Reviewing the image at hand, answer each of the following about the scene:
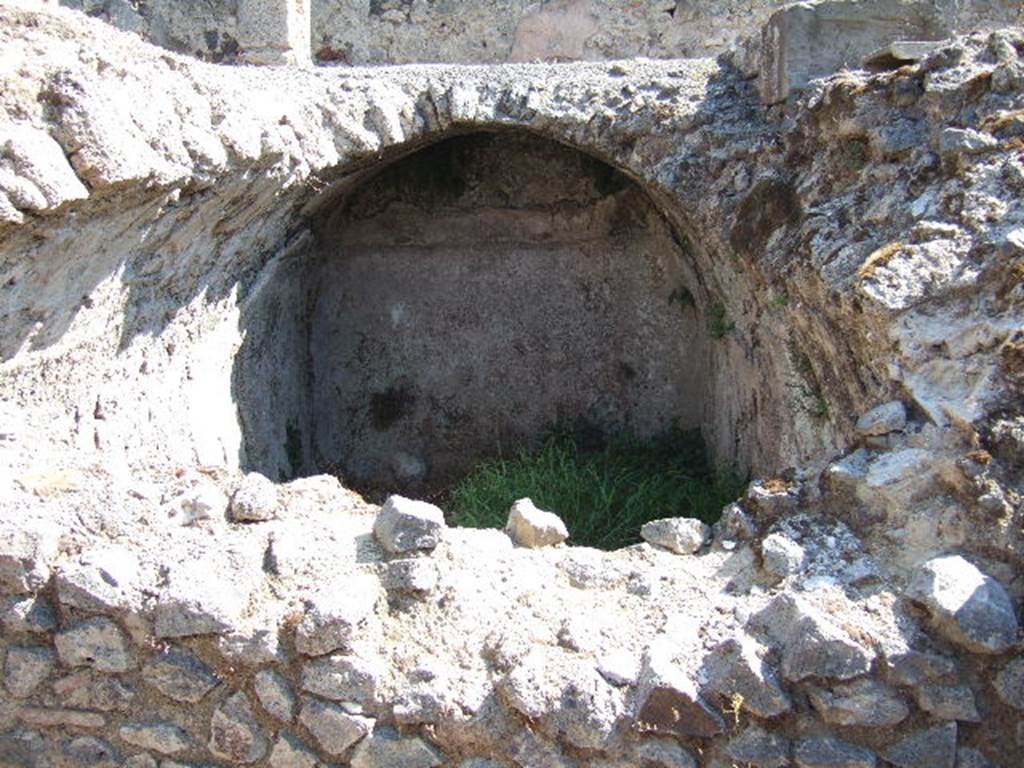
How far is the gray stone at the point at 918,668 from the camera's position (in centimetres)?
242

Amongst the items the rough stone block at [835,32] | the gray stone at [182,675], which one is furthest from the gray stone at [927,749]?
the rough stone block at [835,32]

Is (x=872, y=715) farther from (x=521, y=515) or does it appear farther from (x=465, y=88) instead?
(x=465, y=88)

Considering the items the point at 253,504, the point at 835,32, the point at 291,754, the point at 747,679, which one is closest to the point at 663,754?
the point at 747,679

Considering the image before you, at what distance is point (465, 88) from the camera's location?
15.8 feet

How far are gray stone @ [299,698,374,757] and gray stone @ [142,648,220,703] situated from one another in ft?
0.77

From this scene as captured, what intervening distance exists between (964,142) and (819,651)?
6.04ft

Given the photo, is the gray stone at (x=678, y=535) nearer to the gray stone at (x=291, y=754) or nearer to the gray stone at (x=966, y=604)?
the gray stone at (x=966, y=604)

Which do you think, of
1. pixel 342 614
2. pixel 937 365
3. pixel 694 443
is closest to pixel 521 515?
pixel 342 614

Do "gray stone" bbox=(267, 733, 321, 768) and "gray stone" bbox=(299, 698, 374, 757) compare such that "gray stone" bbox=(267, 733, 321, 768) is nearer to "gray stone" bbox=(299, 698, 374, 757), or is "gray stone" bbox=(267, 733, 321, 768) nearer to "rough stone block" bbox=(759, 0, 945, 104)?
"gray stone" bbox=(299, 698, 374, 757)

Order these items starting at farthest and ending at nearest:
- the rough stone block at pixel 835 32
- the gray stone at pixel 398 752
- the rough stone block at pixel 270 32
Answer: the rough stone block at pixel 270 32 → the rough stone block at pixel 835 32 → the gray stone at pixel 398 752

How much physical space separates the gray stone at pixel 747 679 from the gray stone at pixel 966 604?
370 mm

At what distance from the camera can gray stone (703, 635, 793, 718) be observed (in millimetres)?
2432

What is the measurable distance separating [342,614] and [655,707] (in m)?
0.72

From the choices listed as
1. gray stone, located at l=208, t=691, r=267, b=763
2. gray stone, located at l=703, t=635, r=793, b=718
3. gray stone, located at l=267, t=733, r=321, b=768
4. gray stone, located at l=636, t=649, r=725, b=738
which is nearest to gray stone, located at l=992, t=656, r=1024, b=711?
gray stone, located at l=703, t=635, r=793, b=718
